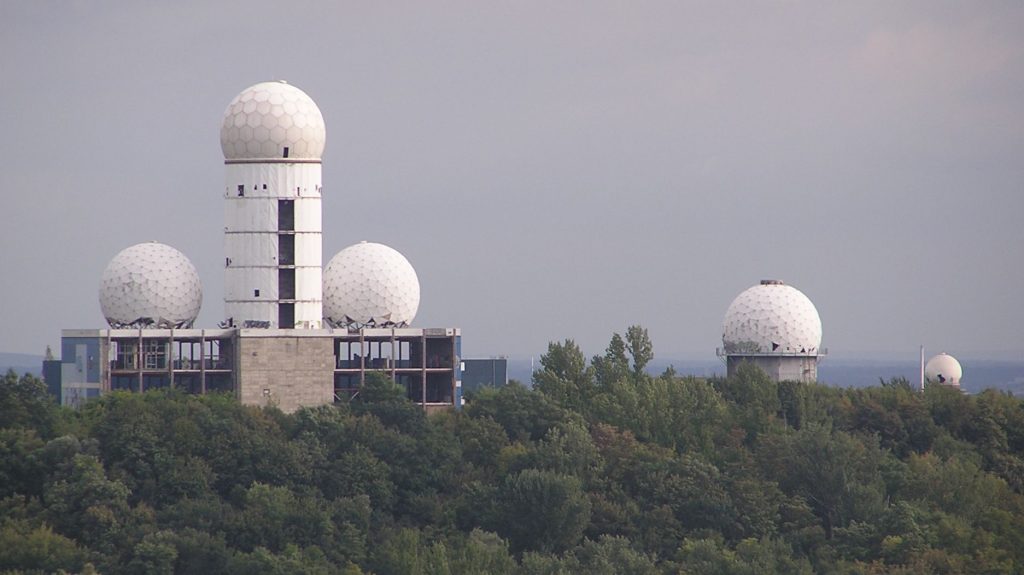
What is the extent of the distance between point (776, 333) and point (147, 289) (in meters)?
34.5

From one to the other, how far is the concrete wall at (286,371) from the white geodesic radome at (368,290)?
13.7 ft

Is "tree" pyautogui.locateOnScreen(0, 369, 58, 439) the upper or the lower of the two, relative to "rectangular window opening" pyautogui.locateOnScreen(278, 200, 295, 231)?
lower

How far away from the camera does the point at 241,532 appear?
72.8 metres

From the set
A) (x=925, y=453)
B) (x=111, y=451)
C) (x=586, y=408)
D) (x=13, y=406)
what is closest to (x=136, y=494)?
(x=111, y=451)

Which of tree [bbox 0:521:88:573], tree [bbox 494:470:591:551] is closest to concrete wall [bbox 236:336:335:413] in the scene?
tree [bbox 494:470:591:551]

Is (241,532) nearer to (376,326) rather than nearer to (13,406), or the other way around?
(13,406)

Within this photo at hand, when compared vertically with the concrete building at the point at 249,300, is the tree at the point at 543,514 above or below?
below

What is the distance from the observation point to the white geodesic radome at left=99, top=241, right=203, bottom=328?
3381 inches

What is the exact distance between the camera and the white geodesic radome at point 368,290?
89125 millimetres

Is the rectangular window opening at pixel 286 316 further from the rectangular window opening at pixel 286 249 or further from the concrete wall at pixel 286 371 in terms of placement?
the rectangular window opening at pixel 286 249

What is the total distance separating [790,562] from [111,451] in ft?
89.5

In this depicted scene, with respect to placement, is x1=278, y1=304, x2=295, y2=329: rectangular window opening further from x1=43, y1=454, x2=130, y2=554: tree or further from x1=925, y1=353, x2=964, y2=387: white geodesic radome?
x1=925, y1=353, x2=964, y2=387: white geodesic radome

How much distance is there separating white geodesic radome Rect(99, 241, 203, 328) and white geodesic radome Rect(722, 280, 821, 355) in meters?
31.2

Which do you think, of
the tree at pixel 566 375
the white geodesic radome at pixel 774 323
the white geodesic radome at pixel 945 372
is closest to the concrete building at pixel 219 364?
the tree at pixel 566 375
